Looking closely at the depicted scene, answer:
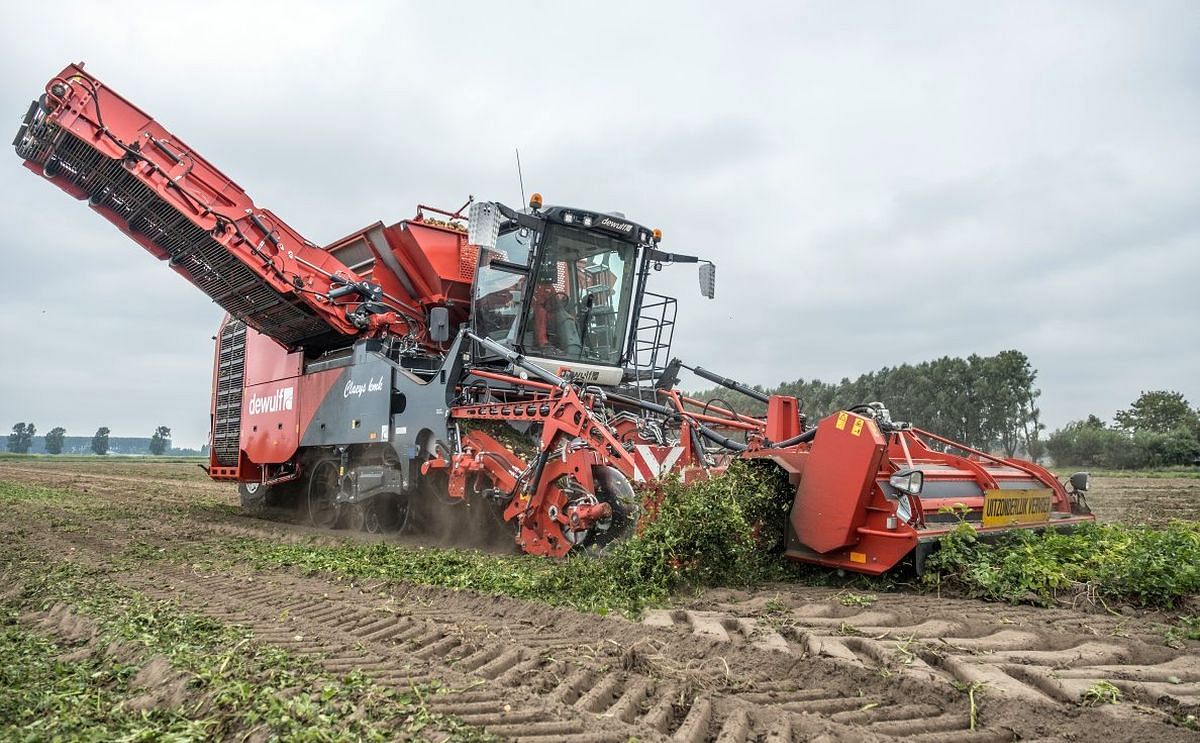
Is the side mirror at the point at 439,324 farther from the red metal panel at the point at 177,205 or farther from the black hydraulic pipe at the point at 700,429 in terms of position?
the black hydraulic pipe at the point at 700,429

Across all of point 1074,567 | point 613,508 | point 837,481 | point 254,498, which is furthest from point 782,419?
point 254,498

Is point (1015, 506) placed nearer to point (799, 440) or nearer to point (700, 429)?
point (799, 440)

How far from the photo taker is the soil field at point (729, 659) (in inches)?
111

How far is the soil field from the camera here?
2.82 m

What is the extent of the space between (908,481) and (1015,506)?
144 cm

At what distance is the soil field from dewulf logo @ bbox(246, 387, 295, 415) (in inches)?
199

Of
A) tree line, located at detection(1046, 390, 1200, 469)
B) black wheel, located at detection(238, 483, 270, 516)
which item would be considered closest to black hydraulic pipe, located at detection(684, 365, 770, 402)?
black wheel, located at detection(238, 483, 270, 516)

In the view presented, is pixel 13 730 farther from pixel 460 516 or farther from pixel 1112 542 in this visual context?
pixel 1112 542

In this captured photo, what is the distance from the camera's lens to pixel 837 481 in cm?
547

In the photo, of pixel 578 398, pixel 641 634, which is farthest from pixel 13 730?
pixel 578 398

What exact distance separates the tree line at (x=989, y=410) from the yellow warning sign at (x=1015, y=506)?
18.9m

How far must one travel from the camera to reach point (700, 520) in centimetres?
517

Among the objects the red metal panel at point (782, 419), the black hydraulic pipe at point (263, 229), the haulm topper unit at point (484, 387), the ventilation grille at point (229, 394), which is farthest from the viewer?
the ventilation grille at point (229, 394)

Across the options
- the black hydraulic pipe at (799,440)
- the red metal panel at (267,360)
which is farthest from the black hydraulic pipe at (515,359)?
the red metal panel at (267,360)
